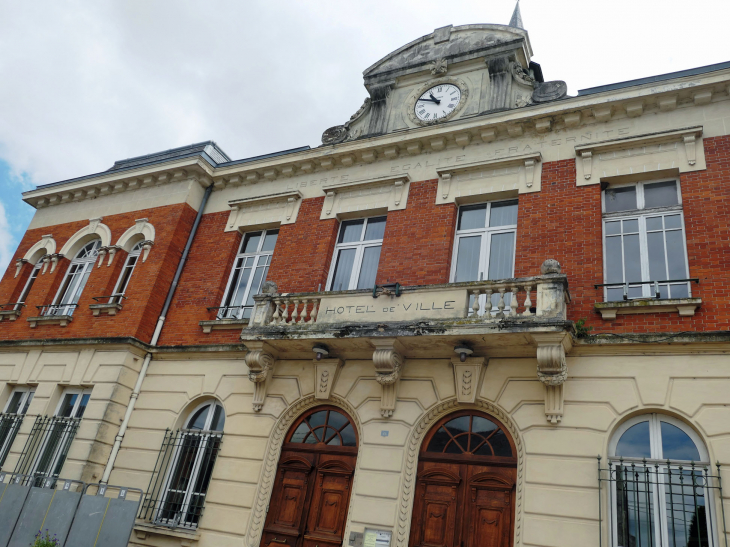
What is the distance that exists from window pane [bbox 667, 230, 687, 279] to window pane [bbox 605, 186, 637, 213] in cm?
88

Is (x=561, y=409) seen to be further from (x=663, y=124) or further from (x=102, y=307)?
(x=102, y=307)

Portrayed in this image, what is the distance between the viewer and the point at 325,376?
33.6ft

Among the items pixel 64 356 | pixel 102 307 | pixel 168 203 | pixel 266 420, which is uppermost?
pixel 168 203

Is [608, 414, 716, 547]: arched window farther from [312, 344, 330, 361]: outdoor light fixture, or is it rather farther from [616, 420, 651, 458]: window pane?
[312, 344, 330, 361]: outdoor light fixture

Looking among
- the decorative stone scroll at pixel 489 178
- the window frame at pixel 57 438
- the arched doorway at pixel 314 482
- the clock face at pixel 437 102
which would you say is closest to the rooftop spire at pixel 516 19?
the clock face at pixel 437 102

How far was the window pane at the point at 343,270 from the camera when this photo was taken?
1177cm

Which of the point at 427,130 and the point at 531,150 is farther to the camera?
the point at 427,130

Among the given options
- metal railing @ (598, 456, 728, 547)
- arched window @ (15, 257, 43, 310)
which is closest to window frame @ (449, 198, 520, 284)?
metal railing @ (598, 456, 728, 547)

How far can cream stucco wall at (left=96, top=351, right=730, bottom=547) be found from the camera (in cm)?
772

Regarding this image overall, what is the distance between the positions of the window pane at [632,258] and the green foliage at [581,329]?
123 cm

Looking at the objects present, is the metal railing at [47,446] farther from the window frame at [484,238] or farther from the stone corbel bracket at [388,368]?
the window frame at [484,238]

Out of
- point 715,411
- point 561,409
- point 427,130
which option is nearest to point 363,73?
point 427,130

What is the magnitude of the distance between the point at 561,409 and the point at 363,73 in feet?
30.6

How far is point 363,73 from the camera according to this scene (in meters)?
13.8
